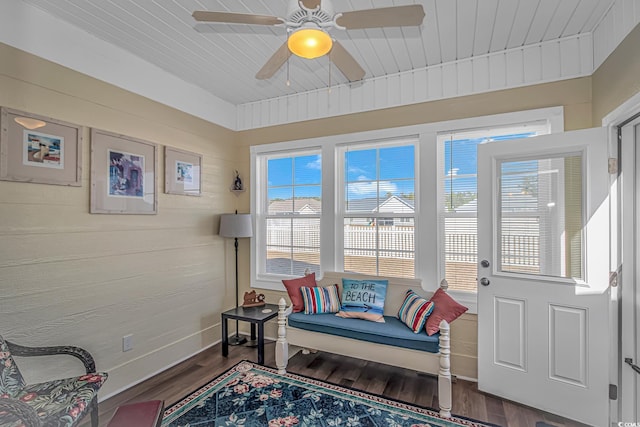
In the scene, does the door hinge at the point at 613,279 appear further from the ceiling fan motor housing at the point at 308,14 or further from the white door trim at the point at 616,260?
the ceiling fan motor housing at the point at 308,14

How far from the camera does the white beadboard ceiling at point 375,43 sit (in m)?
2.03

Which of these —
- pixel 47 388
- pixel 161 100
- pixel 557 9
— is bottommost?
pixel 47 388

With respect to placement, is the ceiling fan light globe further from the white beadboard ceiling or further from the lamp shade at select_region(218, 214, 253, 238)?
the lamp shade at select_region(218, 214, 253, 238)

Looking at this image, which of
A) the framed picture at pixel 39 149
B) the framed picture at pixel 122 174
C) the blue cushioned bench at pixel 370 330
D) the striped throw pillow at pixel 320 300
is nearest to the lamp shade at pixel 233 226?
the framed picture at pixel 122 174

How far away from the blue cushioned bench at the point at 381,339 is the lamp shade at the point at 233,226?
41.8 inches

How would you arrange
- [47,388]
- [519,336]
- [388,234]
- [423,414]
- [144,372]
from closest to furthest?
[47,388] < [423,414] < [519,336] < [144,372] < [388,234]

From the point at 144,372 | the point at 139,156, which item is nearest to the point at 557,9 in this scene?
the point at 139,156

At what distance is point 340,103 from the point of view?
10.7 ft

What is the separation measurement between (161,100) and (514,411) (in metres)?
4.01

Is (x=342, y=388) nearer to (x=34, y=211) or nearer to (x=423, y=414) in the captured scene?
(x=423, y=414)

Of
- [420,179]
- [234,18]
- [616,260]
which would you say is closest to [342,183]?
[420,179]

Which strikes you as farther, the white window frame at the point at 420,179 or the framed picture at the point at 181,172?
the framed picture at the point at 181,172

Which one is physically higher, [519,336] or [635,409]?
[519,336]

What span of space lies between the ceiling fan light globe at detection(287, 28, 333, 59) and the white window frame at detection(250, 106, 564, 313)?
164cm
